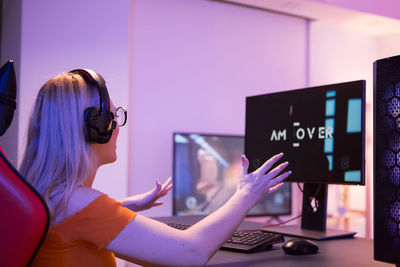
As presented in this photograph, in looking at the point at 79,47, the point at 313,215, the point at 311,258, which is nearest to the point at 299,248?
the point at 311,258

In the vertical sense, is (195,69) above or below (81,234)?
above

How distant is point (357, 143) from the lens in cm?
142

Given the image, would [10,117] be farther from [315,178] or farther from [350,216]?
[350,216]

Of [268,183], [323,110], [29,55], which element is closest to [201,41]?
[29,55]

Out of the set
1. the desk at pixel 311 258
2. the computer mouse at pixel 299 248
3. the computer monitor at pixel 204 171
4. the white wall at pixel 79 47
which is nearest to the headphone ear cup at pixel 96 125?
the desk at pixel 311 258

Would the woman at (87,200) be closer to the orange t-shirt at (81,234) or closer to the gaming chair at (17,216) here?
the orange t-shirt at (81,234)

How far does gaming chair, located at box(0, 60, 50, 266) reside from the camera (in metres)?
0.81

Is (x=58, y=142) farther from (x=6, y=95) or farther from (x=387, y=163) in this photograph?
(x=387, y=163)

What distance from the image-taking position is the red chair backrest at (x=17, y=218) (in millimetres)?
814

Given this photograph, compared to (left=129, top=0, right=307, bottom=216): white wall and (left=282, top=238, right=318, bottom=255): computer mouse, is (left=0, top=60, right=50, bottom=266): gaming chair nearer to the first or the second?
(left=282, top=238, right=318, bottom=255): computer mouse

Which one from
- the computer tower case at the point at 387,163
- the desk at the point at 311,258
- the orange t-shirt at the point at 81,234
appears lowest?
the desk at the point at 311,258

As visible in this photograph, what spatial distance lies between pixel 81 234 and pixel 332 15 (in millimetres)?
3831

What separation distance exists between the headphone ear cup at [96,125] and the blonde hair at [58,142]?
1 cm

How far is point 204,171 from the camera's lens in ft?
11.9
